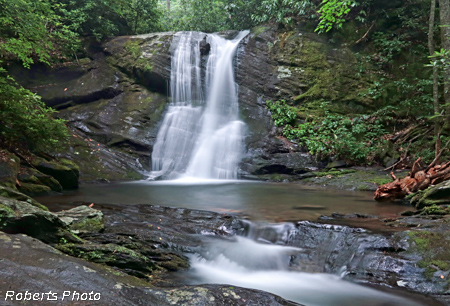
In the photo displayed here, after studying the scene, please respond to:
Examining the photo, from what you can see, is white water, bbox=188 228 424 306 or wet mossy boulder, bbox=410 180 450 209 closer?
white water, bbox=188 228 424 306

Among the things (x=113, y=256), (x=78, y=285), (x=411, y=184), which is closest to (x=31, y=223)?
(x=113, y=256)

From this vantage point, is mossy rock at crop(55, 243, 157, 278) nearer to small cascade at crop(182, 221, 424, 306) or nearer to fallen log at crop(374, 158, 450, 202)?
small cascade at crop(182, 221, 424, 306)

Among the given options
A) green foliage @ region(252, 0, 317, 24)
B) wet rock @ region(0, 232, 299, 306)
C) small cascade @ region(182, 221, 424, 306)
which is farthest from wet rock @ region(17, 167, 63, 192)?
green foliage @ region(252, 0, 317, 24)

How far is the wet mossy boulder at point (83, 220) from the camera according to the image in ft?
14.6

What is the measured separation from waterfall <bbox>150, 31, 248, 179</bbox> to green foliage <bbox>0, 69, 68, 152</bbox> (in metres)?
5.24

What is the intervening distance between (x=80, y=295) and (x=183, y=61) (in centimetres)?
1464

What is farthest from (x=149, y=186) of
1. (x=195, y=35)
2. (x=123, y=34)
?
(x=123, y=34)

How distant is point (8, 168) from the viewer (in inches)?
251

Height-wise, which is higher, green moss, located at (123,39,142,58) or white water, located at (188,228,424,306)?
green moss, located at (123,39,142,58)

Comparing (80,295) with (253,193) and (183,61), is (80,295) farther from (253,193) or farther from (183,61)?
(183,61)

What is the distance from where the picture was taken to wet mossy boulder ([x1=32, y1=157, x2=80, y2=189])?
27.2ft

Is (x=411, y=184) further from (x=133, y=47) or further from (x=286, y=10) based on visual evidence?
(x=133, y=47)

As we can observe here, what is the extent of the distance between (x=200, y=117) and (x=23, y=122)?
878cm

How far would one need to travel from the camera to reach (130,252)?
146 inches
